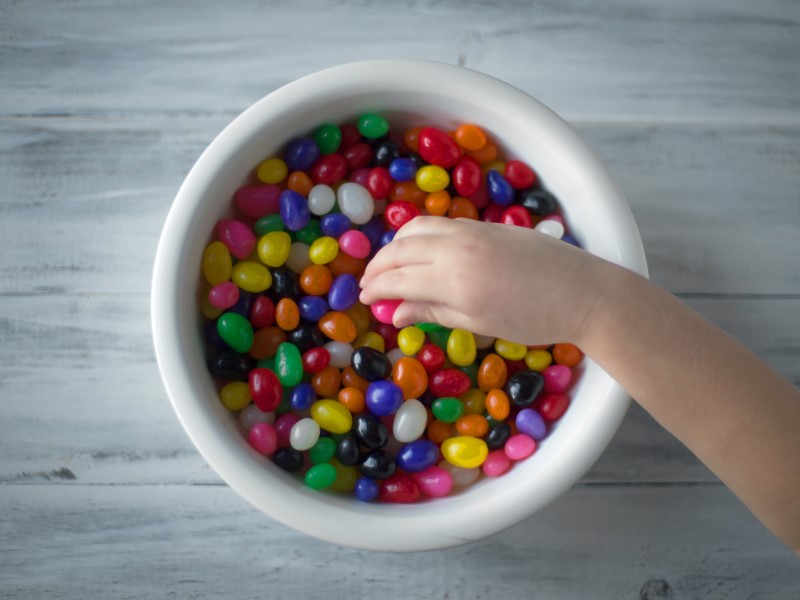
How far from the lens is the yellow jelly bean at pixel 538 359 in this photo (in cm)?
74

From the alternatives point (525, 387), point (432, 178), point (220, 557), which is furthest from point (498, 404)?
point (220, 557)

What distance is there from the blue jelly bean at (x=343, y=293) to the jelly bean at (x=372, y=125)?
0.15 meters

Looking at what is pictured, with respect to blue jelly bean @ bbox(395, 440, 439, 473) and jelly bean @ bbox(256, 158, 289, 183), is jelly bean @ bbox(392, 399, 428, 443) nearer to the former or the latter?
blue jelly bean @ bbox(395, 440, 439, 473)

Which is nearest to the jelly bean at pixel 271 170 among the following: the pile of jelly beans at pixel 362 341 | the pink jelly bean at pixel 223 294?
the pile of jelly beans at pixel 362 341

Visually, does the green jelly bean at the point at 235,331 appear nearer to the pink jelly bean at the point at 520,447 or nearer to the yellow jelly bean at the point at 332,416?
the yellow jelly bean at the point at 332,416

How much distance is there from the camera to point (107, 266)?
2.80 feet

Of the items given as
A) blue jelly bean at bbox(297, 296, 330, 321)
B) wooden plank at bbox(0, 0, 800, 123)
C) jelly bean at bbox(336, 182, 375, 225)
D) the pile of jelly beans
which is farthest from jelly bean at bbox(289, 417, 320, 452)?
wooden plank at bbox(0, 0, 800, 123)

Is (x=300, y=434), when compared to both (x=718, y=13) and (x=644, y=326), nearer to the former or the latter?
(x=644, y=326)

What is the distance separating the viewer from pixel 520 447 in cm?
70

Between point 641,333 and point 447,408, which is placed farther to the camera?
point 447,408

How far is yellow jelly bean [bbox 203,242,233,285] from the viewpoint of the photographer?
697mm

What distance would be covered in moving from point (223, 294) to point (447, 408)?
24 cm

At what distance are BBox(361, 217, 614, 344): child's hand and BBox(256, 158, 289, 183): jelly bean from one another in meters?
0.18

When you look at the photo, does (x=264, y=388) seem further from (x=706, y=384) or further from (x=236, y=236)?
(x=706, y=384)
